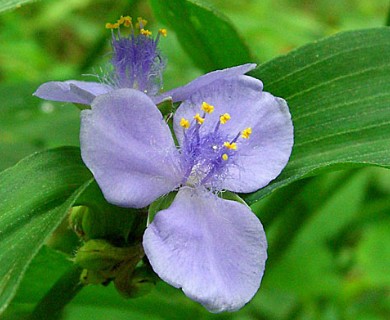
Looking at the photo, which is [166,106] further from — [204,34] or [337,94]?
[204,34]

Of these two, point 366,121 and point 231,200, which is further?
point 366,121

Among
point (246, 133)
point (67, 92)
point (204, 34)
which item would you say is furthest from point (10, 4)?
point (204, 34)

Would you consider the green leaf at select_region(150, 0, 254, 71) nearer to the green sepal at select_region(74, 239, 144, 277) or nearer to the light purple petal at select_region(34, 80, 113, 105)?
the light purple petal at select_region(34, 80, 113, 105)

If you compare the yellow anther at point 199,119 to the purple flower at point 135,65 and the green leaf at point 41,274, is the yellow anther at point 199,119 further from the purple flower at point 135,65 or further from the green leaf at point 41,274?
the green leaf at point 41,274

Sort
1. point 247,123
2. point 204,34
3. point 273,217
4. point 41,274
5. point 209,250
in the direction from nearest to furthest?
1. point 209,250
2. point 247,123
3. point 41,274
4. point 204,34
5. point 273,217

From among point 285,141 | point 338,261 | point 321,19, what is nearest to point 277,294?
point 338,261

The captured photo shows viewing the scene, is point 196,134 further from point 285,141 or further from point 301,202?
point 301,202

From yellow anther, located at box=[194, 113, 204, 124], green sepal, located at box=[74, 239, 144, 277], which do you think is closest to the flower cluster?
yellow anther, located at box=[194, 113, 204, 124]
